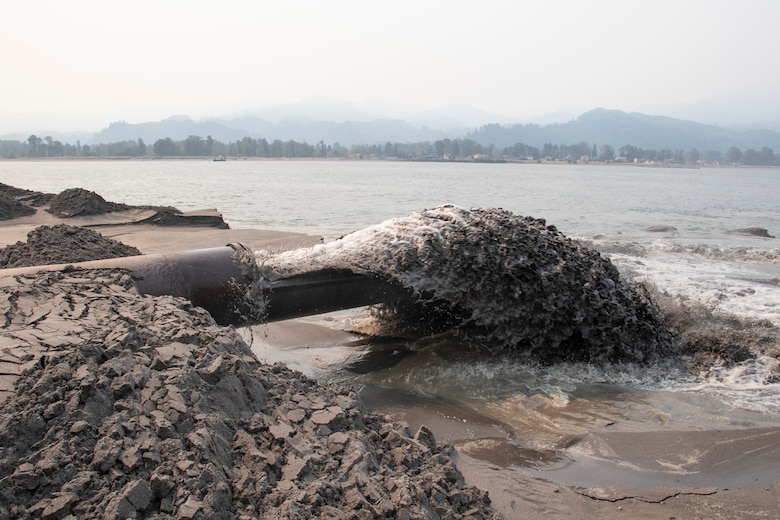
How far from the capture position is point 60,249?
668 cm

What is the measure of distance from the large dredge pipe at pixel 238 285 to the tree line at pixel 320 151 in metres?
143

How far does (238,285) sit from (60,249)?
280 cm

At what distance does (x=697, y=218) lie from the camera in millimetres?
23969

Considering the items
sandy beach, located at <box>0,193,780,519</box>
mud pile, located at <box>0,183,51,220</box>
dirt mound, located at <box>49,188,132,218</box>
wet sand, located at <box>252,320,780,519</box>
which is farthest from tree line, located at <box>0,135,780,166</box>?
wet sand, located at <box>252,320,780,519</box>

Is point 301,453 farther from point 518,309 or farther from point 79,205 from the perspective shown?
point 79,205

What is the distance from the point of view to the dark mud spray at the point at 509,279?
18.8 ft

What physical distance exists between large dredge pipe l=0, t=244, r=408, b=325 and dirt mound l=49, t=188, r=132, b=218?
10.0m

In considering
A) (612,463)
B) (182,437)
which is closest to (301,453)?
(182,437)

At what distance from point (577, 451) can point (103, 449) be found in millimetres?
3119

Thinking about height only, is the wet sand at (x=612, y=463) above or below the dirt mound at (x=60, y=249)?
below

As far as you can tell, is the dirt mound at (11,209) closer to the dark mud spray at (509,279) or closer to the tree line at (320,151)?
the dark mud spray at (509,279)

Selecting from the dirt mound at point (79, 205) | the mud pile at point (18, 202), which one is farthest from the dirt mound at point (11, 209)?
the dirt mound at point (79, 205)

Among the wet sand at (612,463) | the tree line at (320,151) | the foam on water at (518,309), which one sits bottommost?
the wet sand at (612,463)

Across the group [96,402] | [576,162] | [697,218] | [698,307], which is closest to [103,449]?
[96,402]
